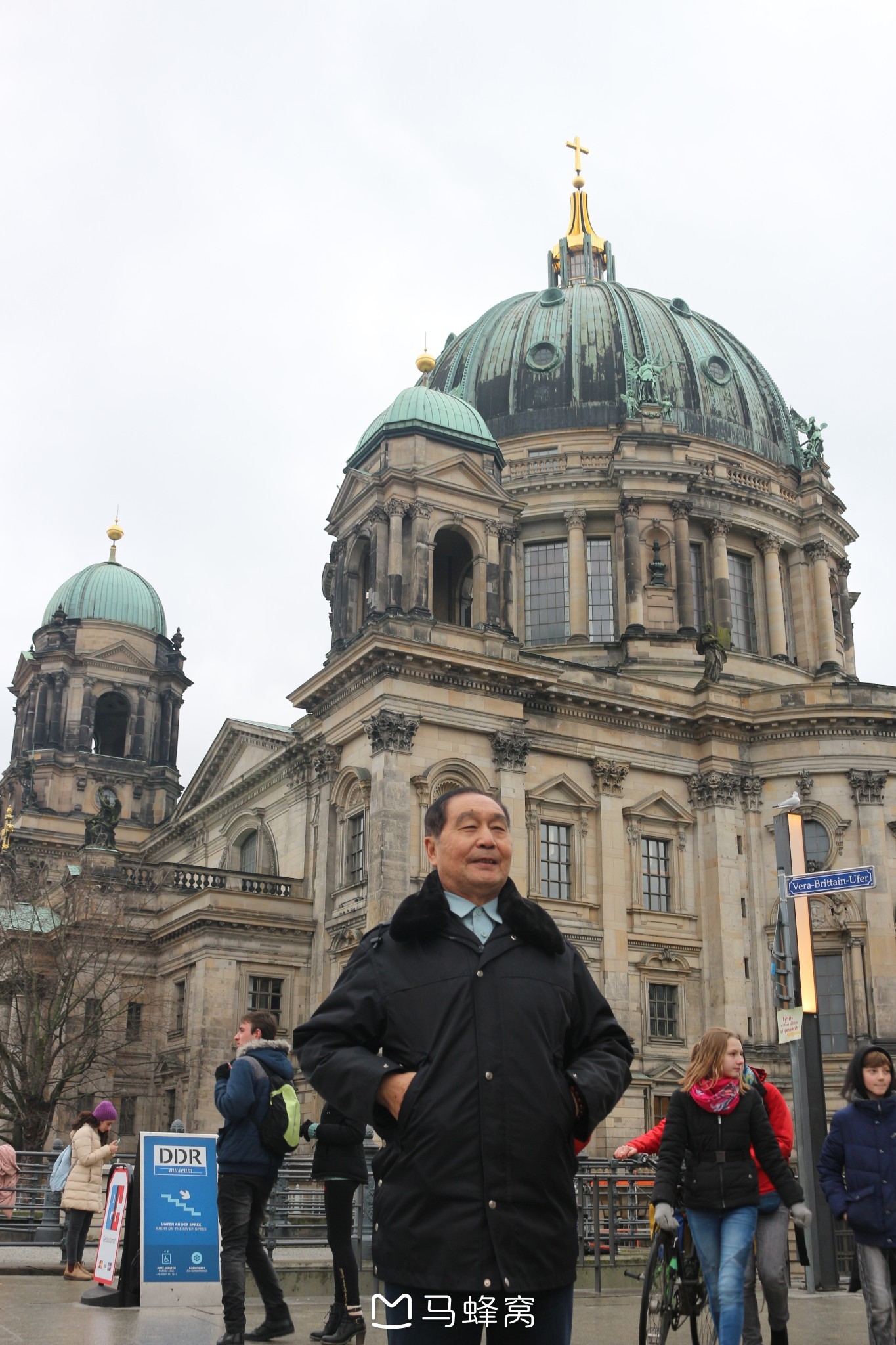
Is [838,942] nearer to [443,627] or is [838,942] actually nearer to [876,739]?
[876,739]

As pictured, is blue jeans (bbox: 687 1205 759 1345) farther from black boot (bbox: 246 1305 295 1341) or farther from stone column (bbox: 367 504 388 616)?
stone column (bbox: 367 504 388 616)

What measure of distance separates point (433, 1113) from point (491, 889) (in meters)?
0.86

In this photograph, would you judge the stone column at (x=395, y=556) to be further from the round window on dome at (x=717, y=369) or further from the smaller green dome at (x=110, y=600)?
the smaller green dome at (x=110, y=600)

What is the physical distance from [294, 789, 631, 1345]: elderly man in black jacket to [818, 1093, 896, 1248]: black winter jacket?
16.2 ft

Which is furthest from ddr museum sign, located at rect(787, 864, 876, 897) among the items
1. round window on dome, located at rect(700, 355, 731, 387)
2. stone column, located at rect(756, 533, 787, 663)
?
round window on dome, located at rect(700, 355, 731, 387)

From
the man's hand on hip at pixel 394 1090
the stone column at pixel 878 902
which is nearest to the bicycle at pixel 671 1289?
the man's hand on hip at pixel 394 1090

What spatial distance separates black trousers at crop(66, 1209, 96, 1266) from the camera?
15.3 meters

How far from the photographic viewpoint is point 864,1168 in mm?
8961

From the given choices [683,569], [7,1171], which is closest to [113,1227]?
[7,1171]

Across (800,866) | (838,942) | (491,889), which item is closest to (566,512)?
(838,942)

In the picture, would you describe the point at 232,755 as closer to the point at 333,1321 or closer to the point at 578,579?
the point at 578,579

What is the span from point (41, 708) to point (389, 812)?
31.6 m

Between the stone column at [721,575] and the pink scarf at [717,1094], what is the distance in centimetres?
4145

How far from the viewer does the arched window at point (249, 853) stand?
47812 mm
